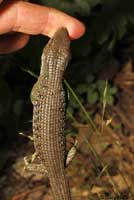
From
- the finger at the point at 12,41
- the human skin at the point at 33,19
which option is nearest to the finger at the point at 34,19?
the human skin at the point at 33,19

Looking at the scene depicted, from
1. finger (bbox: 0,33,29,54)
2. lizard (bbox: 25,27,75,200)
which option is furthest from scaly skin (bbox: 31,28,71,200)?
finger (bbox: 0,33,29,54)

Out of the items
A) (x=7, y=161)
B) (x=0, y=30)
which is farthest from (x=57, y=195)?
(x=7, y=161)

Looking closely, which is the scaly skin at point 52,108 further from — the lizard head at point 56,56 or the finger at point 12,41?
the finger at point 12,41

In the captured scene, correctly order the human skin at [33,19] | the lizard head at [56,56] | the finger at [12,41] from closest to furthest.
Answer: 1. the human skin at [33,19]
2. the lizard head at [56,56]
3. the finger at [12,41]

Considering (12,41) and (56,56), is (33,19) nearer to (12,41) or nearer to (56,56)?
(56,56)

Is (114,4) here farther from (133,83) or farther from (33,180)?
(33,180)

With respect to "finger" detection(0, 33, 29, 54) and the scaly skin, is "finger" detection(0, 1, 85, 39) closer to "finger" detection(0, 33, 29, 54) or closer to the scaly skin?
the scaly skin

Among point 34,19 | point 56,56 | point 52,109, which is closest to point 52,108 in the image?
point 52,109

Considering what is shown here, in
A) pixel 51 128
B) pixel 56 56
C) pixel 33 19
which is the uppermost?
pixel 33 19
